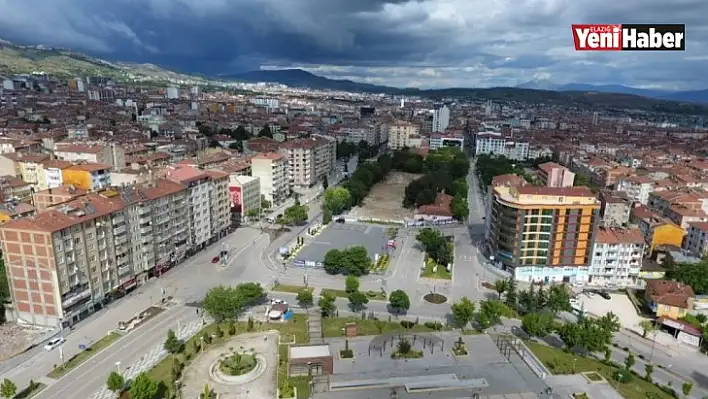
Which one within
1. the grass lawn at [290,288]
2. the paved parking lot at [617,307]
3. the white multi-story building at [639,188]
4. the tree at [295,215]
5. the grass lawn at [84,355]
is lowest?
the paved parking lot at [617,307]

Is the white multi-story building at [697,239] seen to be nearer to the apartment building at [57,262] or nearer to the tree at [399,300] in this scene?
the tree at [399,300]

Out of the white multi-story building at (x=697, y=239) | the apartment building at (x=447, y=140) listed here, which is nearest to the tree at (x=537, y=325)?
the white multi-story building at (x=697, y=239)

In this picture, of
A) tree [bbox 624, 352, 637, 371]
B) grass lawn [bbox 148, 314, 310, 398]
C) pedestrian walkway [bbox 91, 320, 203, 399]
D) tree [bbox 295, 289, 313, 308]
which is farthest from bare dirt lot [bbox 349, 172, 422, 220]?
tree [bbox 624, 352, 637, 371]

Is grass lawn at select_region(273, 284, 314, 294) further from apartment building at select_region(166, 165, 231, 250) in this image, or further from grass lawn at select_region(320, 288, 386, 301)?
apartment building at select_region(166, 165, 231, 250)

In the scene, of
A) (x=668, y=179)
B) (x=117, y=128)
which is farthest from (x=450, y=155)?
(x=117, y=128)

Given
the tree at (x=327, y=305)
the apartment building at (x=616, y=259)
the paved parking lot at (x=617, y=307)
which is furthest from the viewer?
the apartment building at (x=616, y=259)
